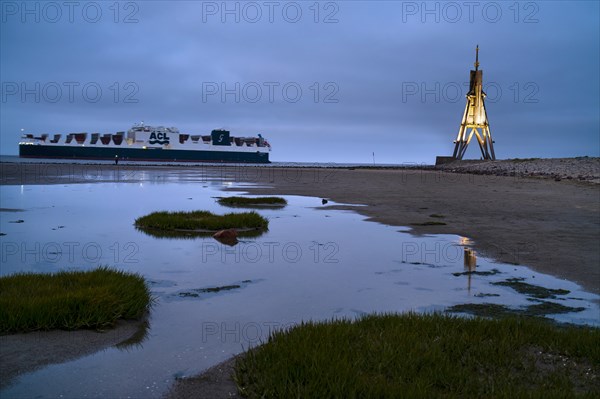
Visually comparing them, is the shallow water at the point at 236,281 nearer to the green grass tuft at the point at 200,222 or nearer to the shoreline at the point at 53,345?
the shoreline at the point at 53,345

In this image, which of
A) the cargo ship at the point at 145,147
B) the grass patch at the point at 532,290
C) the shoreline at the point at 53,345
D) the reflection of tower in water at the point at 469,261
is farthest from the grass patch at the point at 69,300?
the cargo ship at the point at 145,147

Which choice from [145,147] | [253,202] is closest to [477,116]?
[253,202]

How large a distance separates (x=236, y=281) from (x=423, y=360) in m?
4.29

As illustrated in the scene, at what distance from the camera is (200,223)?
Answer: 14.5 meters

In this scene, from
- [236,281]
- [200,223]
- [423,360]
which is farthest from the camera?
[200,223]

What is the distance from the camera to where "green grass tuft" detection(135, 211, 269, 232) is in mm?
14367

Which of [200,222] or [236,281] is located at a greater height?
[200,222]

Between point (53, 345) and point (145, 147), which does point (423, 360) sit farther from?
point (145, 147)

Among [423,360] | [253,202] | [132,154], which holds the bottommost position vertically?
[423,360]

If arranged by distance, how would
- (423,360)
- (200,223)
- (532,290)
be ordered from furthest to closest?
(200,223) → (532,290) → (423,360)

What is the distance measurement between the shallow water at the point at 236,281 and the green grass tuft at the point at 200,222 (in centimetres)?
59

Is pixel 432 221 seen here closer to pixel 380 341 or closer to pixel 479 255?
pixel 479 255

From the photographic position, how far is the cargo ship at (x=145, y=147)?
14600cm

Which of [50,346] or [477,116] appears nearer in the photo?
[50,346]
